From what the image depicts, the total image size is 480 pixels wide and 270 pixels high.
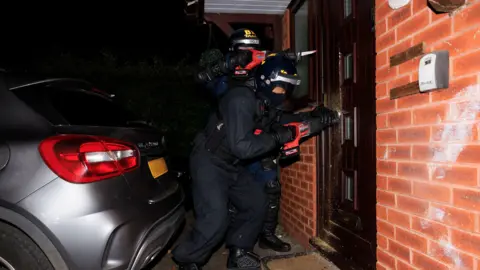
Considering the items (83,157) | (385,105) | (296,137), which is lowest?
(83,157)

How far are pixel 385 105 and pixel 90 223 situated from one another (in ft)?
6.60

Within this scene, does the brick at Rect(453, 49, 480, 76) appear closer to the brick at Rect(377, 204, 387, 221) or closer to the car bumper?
the brick at Rect(377, 204, 387, 221)

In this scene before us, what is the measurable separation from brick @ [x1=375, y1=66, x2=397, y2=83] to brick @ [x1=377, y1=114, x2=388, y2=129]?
9.2 inches

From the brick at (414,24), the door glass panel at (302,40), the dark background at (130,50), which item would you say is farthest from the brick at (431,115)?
the dark background at (130,50)

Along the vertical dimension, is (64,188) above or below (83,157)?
below

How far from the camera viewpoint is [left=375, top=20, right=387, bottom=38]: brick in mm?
2211

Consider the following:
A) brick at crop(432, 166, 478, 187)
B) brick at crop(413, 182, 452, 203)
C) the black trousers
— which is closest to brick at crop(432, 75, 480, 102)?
brick at crop(432, 166, 478, 187)

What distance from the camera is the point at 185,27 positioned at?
1302cm

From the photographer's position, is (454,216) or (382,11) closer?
(454,216)

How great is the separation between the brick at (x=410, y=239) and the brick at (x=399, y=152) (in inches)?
17.3

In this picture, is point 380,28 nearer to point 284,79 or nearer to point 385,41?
point 385,41

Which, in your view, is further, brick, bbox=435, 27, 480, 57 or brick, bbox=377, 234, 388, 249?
brick, bbox=377, 234, 388, 249

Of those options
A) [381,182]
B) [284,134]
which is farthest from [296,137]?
[381,182]

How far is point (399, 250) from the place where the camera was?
2.08 m
